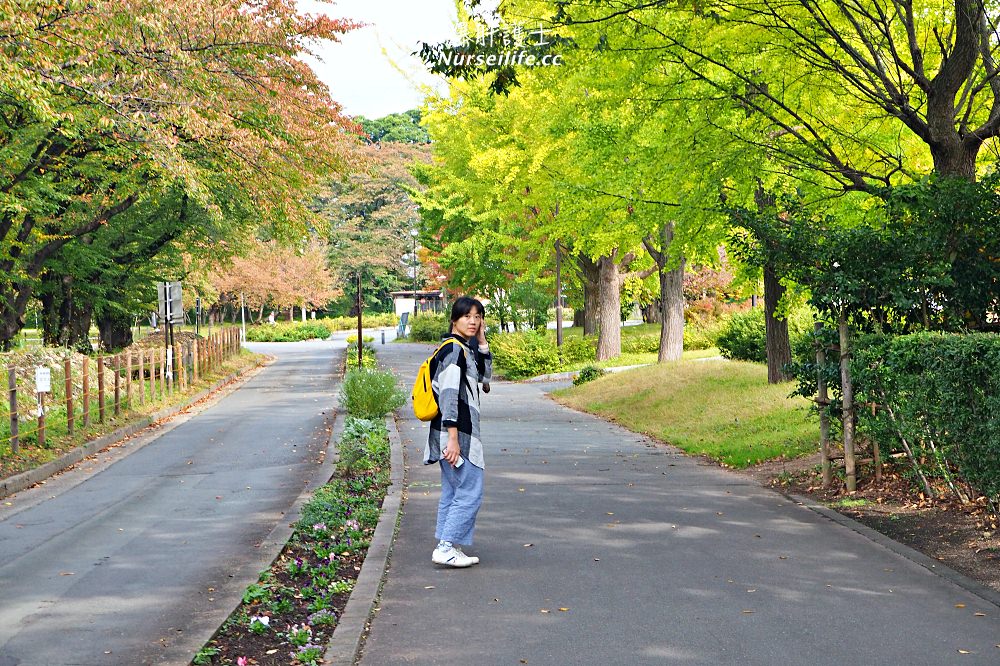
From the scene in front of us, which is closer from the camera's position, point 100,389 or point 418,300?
point 100,389

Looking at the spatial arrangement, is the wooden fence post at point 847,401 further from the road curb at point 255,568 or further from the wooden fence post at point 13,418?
the wooden fence post at point 13,418

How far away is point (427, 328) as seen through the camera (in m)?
64.4

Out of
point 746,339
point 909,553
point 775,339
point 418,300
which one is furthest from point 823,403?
point 418,300

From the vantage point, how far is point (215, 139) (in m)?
20.0

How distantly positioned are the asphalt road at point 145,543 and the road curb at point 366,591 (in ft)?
2.44

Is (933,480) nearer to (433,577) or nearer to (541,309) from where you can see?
(433,577)

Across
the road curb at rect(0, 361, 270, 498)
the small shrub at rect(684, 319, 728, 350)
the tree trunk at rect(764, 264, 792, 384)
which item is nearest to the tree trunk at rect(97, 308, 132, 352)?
the road curb at rect(0, 361, 270, 498)

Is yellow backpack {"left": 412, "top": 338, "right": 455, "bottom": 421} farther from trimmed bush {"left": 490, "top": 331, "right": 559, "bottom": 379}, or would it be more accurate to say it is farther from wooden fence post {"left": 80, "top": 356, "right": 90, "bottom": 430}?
trimmed bush {"left": 490, "top": 331, "right": 559, "bottom": 379}

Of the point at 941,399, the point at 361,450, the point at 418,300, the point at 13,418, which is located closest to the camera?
the point at 941,399

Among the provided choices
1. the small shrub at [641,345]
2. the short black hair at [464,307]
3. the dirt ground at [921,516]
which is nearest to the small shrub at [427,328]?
the small shrub at [641,345]

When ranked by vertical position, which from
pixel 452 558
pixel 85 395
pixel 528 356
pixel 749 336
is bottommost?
pixel 452 558

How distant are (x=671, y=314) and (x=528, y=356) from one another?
701 centimetres

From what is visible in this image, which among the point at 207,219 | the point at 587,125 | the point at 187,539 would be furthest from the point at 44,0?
the point at 207,219

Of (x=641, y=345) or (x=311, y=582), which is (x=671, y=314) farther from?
(x=311, y=582)
